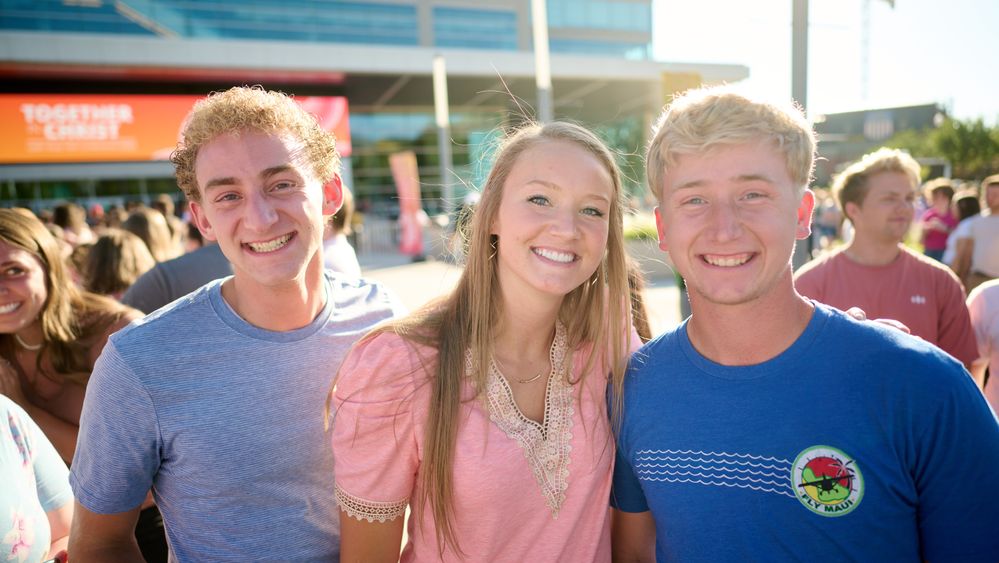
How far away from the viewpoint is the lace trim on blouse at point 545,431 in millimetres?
1779

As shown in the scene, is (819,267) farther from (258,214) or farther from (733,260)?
(258,214)

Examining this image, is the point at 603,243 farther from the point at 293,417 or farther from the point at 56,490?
the point at 56,490

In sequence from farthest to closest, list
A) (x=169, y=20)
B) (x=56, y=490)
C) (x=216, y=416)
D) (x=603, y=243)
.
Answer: (x=169, y=20) → (x=56, y=490) → (x=603, y=243) → (x=216, y=416)

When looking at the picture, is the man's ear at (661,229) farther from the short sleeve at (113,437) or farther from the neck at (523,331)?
the short sleeve at (113,437)

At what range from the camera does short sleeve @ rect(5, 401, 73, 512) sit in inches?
78.0

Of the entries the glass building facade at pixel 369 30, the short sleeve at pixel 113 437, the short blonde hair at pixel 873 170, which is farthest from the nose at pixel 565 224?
the glass building facade at pixel 369 30

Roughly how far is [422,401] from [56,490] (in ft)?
4.67

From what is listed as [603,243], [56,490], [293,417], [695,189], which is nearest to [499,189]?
[603,243]

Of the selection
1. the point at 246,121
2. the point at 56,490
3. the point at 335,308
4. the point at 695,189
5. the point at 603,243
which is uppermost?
the point at 246,121

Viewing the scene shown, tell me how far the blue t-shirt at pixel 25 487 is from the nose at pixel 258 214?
1.04 meters

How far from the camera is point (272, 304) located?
1.98 meters

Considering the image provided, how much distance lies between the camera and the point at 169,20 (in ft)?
87.9

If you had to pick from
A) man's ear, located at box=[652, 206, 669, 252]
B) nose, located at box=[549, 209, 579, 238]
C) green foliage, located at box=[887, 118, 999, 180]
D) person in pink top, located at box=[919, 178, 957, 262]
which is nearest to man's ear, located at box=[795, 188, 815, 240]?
man's ear, located at box=[652, 206, 669, 252]

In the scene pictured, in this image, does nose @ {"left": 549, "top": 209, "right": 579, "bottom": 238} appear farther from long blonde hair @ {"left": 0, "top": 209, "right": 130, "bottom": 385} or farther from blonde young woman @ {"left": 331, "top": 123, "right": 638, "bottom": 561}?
long blonde hair @ {"left": 0, "top": 209, "right": 130, "bottom": 385}
